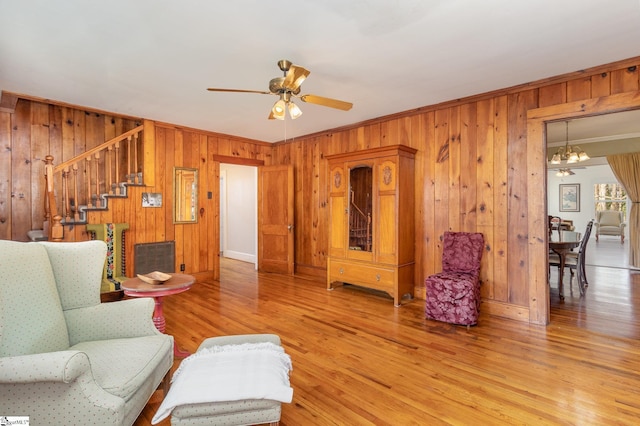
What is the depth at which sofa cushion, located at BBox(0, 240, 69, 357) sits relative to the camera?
1.54 metres

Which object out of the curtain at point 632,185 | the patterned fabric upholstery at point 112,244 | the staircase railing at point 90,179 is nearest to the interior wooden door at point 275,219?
the staircase railing at point 90,179

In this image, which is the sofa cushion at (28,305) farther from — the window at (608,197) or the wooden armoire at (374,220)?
the window at (608,197)

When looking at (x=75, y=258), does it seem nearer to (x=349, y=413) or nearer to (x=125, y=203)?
(x=349, y=413)

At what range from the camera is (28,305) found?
5.44 ft

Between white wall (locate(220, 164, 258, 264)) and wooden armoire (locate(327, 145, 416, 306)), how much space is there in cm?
286

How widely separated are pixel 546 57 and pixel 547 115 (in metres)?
0.73

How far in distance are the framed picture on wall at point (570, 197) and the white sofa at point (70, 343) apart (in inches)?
512

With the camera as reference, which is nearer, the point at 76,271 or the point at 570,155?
the point at 76,271

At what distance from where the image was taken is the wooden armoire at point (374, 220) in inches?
161

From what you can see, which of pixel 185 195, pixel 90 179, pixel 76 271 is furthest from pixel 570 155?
pixel 90 179

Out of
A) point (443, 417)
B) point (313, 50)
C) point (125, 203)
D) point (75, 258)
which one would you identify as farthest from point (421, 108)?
point (125, 203)

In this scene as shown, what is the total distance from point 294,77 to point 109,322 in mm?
2155

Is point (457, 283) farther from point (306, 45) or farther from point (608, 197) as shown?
point (608, 197)

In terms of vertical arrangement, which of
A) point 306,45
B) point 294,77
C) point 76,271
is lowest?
point 76,271
